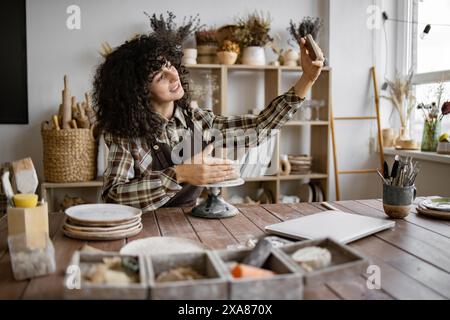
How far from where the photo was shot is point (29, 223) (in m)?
1.30

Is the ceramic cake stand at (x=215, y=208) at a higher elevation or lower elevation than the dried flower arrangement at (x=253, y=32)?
lower

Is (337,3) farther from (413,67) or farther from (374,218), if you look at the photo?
(374,218)

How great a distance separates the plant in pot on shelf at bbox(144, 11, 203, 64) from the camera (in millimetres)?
3570

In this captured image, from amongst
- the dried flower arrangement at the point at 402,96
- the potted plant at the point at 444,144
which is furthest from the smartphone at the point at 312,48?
the dried flower arrangement at the point at 402,96

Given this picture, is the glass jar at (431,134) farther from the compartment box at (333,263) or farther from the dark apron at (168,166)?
the compartment box at (333,263)

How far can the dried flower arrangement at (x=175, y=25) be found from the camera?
356cm

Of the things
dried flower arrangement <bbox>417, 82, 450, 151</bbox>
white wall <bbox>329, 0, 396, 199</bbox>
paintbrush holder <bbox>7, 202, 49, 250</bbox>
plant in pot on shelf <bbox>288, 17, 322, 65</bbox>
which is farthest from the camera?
white wall <bbox>329, 0, 396, 199</bbox>

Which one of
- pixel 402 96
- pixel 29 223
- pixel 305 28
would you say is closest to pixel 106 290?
pixel 29 223

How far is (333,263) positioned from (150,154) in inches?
45.0

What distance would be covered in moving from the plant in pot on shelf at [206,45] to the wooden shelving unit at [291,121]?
0.09 meters

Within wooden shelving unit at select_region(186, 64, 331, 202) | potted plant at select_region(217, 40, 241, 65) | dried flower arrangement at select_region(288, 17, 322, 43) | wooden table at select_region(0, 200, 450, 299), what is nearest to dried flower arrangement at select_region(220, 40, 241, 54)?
potted plant at select_region(217, 40, 241, 65)

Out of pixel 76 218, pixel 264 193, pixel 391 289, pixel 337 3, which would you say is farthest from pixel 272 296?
pixel 337 3

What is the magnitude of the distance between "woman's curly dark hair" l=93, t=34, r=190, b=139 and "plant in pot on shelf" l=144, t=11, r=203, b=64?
1416 mm

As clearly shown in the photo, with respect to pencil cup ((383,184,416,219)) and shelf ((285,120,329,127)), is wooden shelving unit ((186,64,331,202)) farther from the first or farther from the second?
pencil cup ((383,184,416,219))
